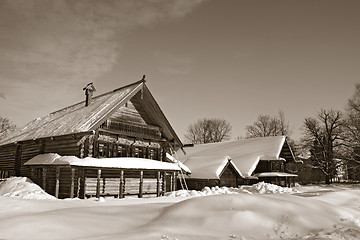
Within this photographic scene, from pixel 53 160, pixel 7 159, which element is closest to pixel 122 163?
pixel 53 160

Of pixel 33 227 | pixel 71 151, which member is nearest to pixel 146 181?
pixel 71 151

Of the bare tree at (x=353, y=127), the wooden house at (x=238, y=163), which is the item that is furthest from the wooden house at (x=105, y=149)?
the bare tree at (x=353, y=127)

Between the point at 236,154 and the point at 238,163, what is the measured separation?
101 inches

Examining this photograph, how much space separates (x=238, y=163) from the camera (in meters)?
32.0

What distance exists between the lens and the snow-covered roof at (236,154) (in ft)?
90.9

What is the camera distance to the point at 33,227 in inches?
221

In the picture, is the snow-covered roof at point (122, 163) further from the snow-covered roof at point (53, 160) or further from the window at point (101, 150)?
the window at point (101, 150)

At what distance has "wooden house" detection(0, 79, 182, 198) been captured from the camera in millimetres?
16859

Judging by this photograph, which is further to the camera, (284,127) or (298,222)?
(284,127)

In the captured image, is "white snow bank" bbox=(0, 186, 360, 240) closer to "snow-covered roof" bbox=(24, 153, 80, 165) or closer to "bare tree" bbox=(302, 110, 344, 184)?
"snow-covered roof" bbox=(24, 153, 80, 165)

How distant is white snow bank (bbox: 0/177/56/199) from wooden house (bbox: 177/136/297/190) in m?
14.1

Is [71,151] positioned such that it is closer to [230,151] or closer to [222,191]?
[222,191]

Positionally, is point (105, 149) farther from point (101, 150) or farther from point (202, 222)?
point (202, 222)

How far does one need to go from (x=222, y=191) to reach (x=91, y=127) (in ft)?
34.8
